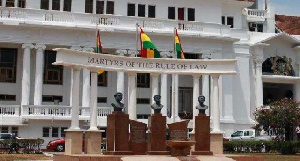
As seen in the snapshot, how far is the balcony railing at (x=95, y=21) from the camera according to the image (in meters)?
45.8

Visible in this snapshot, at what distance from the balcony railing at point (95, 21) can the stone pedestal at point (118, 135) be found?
2149 cm

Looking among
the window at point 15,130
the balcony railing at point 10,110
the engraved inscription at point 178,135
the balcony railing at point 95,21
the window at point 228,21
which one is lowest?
the window at point 15,130

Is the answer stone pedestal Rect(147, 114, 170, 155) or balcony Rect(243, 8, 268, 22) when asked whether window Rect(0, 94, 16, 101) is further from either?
stone pedestal Rect(147, 114, 170, 155)

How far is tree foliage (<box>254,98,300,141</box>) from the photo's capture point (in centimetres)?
3981

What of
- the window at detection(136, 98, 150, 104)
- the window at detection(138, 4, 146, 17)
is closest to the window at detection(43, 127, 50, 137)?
the window at detection(136, 98, 150, 104)

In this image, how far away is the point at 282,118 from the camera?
39938 millimetres

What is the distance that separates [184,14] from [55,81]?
1274cm

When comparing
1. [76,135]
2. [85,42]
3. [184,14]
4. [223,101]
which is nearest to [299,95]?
[223,101]

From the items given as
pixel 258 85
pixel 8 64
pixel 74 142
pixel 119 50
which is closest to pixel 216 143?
pixel 74 142

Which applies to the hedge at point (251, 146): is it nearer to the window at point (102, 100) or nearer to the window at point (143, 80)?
the window at point (143, 80)

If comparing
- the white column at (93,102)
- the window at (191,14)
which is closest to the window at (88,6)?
the window at (191,14)

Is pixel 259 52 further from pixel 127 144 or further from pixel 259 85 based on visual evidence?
pixel 127 144

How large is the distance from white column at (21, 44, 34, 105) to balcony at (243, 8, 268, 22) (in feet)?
74.0

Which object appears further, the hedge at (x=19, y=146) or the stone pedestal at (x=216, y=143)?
the hedge at (x=19, y=146)
